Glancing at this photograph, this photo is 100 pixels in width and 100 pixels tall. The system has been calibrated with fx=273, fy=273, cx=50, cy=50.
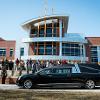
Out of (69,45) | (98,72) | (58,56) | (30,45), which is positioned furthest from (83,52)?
(98,72)

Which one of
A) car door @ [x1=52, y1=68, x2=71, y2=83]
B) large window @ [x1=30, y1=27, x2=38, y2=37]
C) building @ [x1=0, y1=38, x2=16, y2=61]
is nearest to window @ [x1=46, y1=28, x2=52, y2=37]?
large window @ [x1=30, y1=27, x2=38, y2=37]

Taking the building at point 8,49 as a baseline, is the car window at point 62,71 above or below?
below

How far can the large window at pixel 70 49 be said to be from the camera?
46.4 metres

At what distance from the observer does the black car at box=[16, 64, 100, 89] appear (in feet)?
58.3

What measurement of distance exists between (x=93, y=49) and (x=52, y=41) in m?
8.71

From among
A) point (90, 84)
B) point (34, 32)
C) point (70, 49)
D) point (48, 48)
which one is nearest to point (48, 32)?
point (34, 32)

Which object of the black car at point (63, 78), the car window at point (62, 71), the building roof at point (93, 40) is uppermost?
the building roof at point (93, 40)

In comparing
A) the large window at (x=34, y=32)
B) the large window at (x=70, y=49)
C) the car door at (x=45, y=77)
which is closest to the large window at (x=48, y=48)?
the large window at (x=70, y=49)

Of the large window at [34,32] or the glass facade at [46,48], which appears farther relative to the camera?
the large window at [34,32]

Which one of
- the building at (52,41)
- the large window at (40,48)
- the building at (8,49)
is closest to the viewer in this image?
the building at (52,41)

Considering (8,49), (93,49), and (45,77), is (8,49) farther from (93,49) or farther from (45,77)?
(45,77)

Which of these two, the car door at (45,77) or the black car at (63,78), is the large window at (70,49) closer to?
the black car at (63,78)

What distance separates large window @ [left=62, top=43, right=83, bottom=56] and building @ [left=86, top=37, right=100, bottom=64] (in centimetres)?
283

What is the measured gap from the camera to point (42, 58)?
43812 mm
